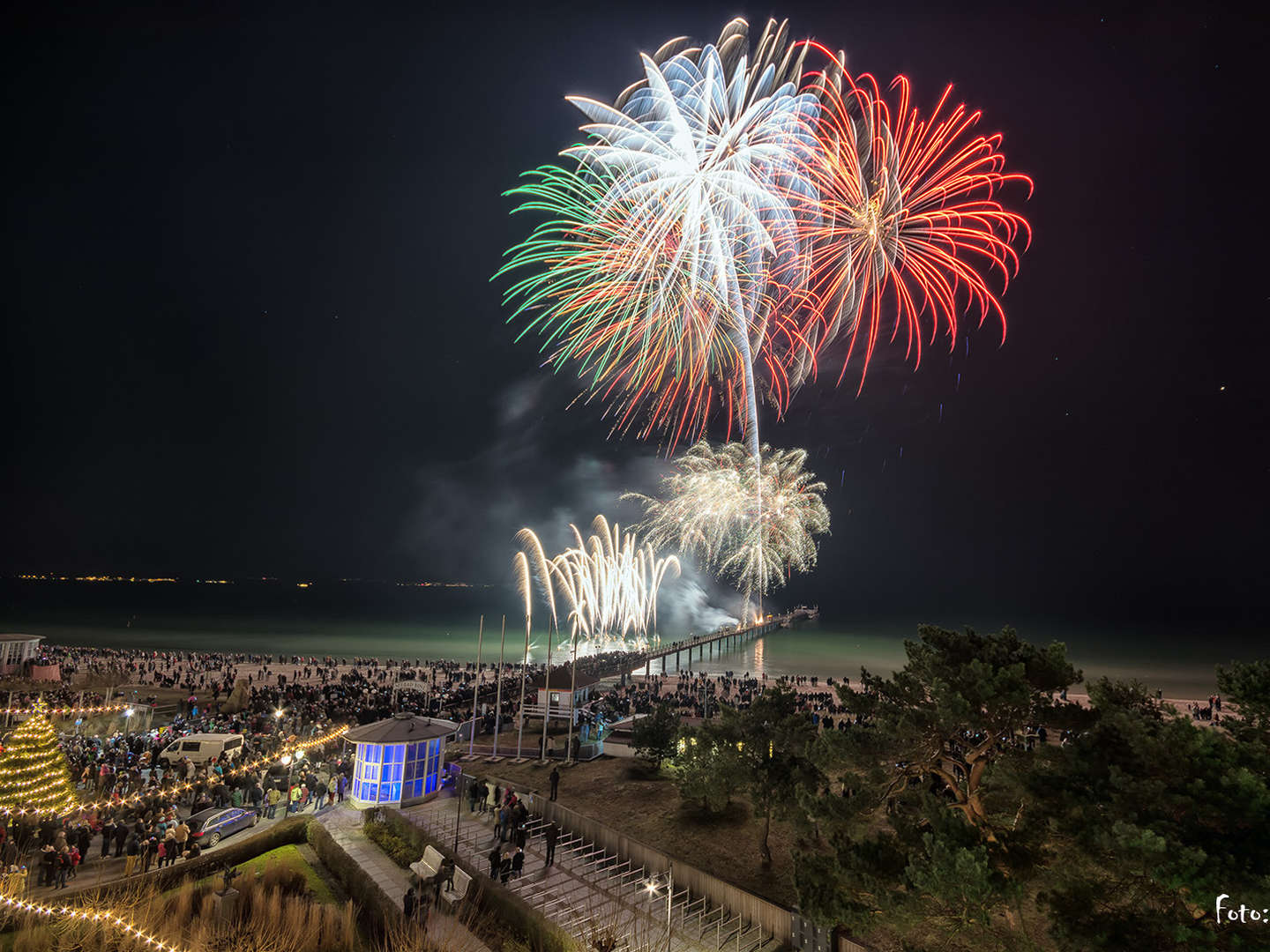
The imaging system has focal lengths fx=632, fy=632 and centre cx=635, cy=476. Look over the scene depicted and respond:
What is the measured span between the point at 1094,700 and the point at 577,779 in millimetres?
15978

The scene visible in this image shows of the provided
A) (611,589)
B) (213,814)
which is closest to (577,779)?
(213,814)

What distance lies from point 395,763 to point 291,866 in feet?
12.2

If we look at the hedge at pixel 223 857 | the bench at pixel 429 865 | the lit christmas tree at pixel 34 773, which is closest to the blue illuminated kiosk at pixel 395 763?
the hedge at pixel 223 857

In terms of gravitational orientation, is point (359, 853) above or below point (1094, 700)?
below

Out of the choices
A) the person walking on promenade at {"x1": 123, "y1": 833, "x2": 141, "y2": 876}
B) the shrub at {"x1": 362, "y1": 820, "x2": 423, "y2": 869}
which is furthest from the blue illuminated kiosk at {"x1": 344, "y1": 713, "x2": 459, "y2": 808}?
the person walking on promenade at {"x1": 123, "y1": 833, "x2": 141, "y2": 876}

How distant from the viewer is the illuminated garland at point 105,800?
45.1 feet

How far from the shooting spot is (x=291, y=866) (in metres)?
14.7

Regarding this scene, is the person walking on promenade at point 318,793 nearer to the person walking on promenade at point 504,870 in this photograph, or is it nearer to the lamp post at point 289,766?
the lamp post at point 289,766

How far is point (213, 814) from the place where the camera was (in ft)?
52.2

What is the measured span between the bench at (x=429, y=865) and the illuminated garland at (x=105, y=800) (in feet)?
27.4

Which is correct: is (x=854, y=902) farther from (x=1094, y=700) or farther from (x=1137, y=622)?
(x=1137, y=622)

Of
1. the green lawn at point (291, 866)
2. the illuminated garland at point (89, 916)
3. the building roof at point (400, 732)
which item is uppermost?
the building roof at point (400, 732)

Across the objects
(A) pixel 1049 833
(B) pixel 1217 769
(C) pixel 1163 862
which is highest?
(B) pixel 1217 769

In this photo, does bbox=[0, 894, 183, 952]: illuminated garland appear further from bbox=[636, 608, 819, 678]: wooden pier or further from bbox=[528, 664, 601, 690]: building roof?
bbox=[636, 608, 819, 678]: wooden pier
